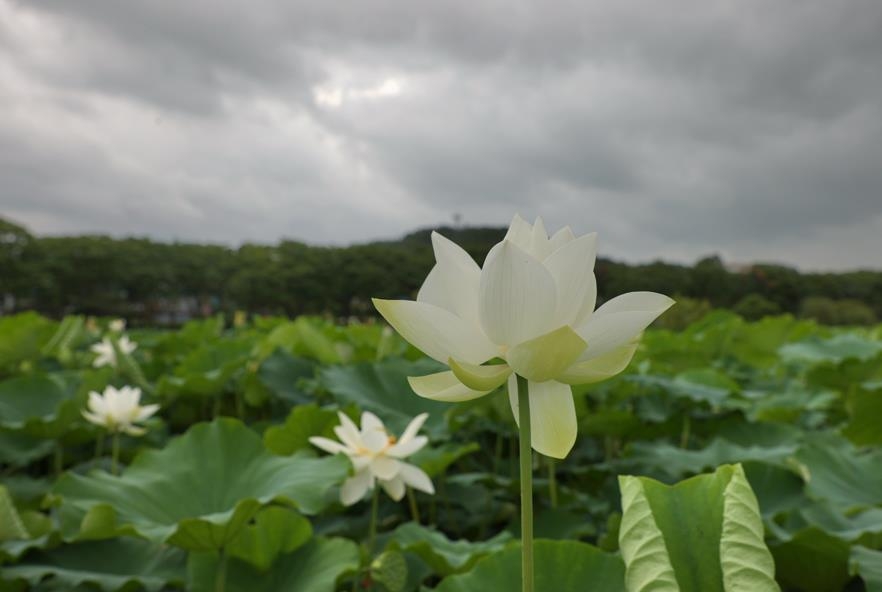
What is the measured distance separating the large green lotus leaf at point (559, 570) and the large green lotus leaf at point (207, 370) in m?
1.45

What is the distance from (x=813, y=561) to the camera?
37.7 inches

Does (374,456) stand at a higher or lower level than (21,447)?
higher

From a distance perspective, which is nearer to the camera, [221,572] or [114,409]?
[221,572]

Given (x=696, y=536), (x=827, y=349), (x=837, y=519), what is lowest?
(x=837, y=519)

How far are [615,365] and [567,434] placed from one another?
59 mm

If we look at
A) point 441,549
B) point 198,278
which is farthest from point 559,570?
point 198,278

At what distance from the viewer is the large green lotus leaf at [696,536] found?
20.7 inches

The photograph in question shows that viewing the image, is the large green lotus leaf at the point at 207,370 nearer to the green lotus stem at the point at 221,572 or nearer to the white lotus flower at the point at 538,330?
the green lotus stem at the point at 221,572

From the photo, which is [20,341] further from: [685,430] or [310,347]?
[685,430]

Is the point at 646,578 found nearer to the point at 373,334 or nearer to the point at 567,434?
the point at 567,434

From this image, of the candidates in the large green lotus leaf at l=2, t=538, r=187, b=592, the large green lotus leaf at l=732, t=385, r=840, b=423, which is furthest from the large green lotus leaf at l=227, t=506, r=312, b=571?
the large green lotus leaf at l=732, t=385, r=840, b=423

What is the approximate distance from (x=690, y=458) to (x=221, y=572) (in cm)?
91

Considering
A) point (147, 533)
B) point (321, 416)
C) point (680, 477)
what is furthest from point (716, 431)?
point (147, 533)

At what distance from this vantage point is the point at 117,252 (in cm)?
3541
